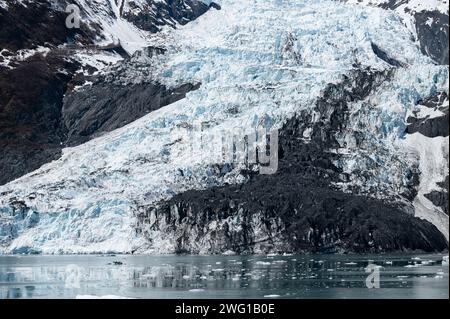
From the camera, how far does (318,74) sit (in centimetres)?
19462

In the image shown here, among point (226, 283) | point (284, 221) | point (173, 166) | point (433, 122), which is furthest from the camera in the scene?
point (433, 122)

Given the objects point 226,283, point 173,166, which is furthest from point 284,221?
point 226,283

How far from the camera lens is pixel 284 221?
15412 cm

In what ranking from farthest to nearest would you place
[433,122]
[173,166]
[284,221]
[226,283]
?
[433,122] < [173,166] < [284,221] < [226,283]

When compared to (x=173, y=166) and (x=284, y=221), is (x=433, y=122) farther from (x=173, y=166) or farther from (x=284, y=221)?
(x=173, y=166)

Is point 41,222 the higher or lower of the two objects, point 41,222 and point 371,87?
the lower

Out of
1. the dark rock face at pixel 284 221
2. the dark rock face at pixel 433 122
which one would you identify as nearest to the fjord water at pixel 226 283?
the dark rock face at pixel 284 221

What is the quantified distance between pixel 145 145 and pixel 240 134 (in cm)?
1766

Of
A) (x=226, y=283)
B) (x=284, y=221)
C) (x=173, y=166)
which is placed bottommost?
(x=226, y=283)

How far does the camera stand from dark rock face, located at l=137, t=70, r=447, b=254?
149 m

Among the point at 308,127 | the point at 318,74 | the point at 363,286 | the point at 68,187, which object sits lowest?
the point at 363,286

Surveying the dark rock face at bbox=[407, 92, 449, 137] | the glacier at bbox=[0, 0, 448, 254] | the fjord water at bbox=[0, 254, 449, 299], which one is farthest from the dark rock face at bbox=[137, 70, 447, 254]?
the fjord water at bbox=[0, 254, 449, 299]
